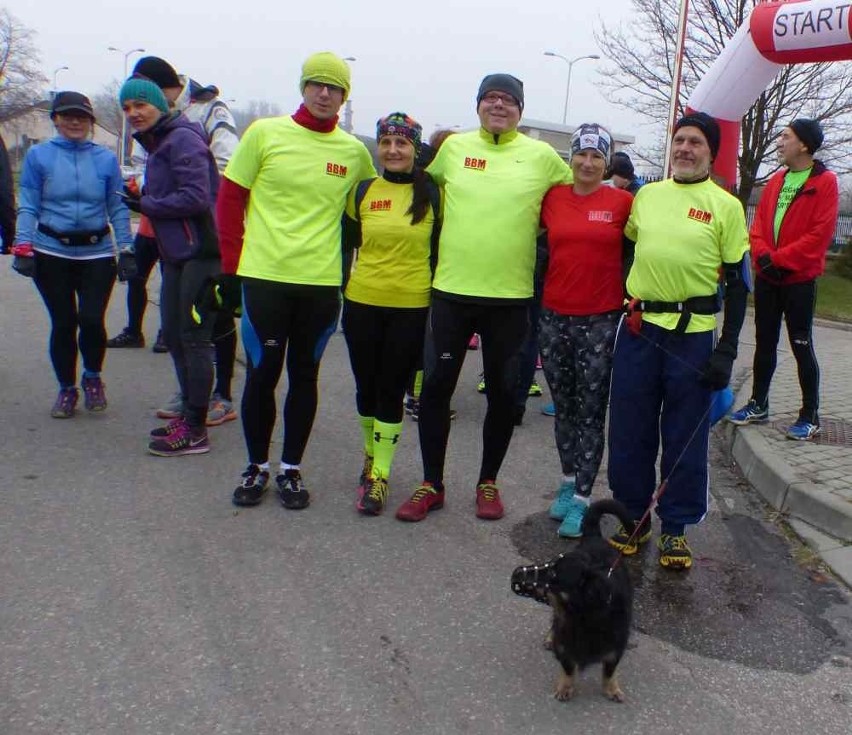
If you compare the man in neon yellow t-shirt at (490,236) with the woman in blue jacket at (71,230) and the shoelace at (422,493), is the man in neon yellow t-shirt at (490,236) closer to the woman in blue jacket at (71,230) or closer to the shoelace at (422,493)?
the shoelace at (422,493)

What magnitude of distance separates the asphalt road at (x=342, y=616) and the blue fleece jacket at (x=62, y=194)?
4.18 ft

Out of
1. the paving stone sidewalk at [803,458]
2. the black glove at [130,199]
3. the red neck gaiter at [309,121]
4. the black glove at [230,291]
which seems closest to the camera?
the red neck gaiter at [309,121]

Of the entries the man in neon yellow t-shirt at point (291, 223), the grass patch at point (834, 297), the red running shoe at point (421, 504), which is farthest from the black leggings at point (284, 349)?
the grass patch at point (834, 297)

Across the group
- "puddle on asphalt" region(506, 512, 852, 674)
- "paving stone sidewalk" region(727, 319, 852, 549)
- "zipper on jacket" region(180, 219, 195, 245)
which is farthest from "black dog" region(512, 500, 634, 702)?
"zipper on jacket" region(180, 219, 195, 245)

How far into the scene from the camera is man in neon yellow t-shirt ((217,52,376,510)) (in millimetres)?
3766

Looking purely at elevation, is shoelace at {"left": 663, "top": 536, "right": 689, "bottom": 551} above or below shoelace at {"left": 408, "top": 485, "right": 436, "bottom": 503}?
above

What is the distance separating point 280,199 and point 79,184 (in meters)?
1.99

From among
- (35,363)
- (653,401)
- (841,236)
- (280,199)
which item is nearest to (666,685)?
(653,401)

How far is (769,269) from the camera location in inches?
215

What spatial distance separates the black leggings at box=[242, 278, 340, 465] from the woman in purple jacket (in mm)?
698

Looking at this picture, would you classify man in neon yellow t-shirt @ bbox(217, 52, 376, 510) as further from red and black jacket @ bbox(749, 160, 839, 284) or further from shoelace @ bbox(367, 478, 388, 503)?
red and black jacket @ bbox(749, 160, 839, 284)

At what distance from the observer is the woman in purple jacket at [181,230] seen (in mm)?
4539

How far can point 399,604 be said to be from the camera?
3211 millimetres

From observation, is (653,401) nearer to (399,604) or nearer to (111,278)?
(399,604)
